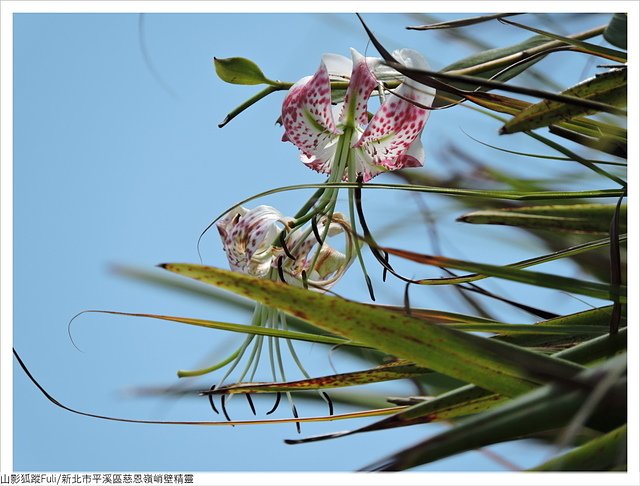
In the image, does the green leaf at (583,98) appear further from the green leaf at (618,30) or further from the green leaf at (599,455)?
the green leaf at (599,455)

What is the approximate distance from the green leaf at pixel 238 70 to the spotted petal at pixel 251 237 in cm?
15

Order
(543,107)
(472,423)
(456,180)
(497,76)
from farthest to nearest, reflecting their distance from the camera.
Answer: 1. (456,180)
2. (497,76)
3. (543,107)
4. (472,423)

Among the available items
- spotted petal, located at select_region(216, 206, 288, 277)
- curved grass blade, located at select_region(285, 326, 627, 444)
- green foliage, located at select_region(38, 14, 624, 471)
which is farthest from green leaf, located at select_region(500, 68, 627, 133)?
spotted petal, located at select_region(216, 206, 288, 277)

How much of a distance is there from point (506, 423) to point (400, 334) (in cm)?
8

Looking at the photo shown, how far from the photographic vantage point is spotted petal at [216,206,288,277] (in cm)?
63

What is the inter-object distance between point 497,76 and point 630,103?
105 millimetres

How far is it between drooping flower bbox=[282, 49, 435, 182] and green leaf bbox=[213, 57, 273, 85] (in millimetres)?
60

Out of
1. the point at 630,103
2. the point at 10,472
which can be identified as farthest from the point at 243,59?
the point at 10,472

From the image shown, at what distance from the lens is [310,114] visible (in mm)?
605

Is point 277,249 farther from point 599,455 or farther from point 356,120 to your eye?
point 599,455

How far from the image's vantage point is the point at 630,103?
16.1 inches

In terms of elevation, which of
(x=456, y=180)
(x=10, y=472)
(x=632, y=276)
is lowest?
(x=10, y=472)

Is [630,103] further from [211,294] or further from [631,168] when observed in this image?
[211,294]

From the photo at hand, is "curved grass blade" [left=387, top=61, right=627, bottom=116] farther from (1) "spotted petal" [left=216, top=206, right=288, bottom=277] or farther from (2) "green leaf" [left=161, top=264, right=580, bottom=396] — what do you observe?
(1) "spotted petal" [left=216, top=206, right=288, bottom=277]
